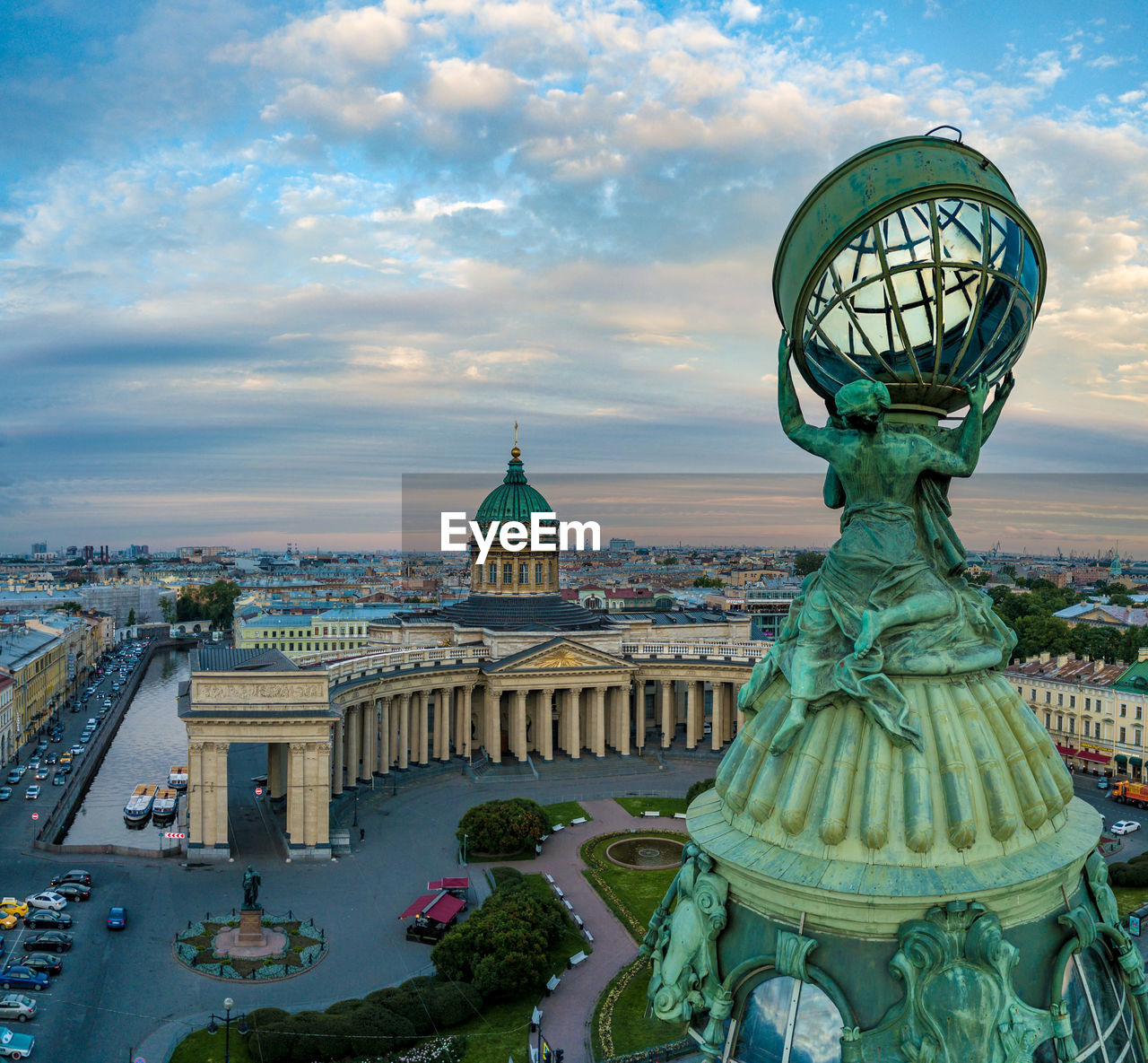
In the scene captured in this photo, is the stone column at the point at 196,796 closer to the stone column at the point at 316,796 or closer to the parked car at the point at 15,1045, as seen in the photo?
the stone column at the point at 316,796

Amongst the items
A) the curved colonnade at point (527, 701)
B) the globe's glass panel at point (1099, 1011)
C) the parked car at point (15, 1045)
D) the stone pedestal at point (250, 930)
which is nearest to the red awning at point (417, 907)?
the stone pedestal at point (250, 930)

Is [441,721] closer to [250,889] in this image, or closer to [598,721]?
[598,721]

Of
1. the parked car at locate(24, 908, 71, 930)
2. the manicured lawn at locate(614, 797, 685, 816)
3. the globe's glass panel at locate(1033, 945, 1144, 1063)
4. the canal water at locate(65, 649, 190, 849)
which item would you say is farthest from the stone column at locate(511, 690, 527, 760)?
the globe's glass panel at locate(1033, 945, 1144, 1063)

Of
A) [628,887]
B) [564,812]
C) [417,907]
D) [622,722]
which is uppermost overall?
[622,722]

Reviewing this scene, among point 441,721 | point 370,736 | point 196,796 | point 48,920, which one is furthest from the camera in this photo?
point 441,721

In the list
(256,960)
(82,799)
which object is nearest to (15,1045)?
(256,960)

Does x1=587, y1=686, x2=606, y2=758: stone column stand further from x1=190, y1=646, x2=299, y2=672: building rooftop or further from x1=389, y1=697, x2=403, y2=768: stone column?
x1=190, y1=646, x2=299, y2=672: building rooftop

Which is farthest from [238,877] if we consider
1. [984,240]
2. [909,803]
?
[984,240]
